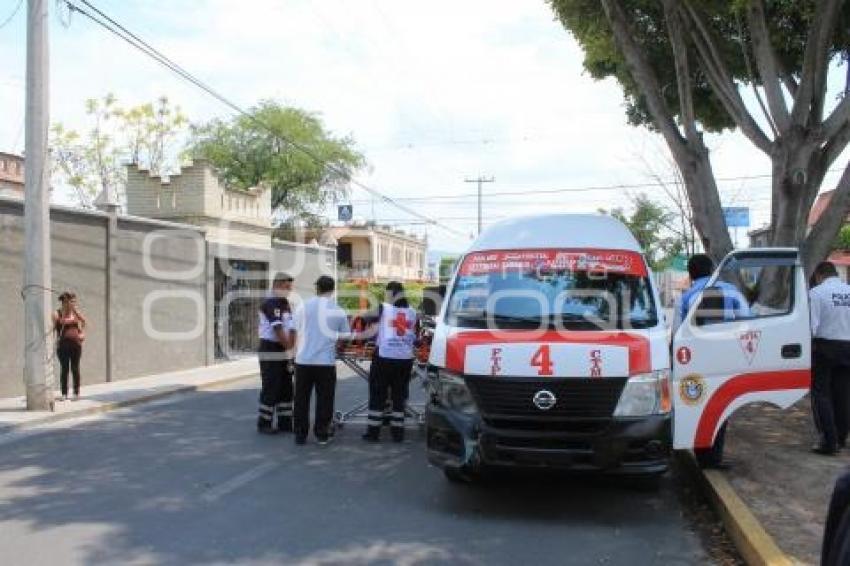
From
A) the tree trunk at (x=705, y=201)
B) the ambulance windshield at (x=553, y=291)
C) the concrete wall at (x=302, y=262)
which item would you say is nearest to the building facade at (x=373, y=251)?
the concrete wall at (x=302, y=262)

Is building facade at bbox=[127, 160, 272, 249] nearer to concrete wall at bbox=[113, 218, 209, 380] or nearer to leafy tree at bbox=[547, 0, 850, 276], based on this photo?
concrete wall at bbox=[113, 218, 209, 380]

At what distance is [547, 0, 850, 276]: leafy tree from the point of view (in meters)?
11.7

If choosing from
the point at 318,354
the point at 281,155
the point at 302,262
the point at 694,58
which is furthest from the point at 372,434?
the point at 281,155

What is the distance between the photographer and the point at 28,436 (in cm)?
1086

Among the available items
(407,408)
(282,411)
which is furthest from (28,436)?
A: (407,408)

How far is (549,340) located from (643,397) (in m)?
0.82

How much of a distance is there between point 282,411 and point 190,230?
33.3 ft

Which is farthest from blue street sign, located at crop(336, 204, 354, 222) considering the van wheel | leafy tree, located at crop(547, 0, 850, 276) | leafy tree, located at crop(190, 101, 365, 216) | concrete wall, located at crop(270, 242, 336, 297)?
the van wheel

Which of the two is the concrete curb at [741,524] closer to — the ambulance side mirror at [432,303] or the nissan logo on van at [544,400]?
the nissan logo on van at [544,400]

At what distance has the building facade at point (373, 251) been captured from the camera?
75062 mm

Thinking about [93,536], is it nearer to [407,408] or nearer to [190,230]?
[407,408]

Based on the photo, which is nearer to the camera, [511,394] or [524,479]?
[511,394]

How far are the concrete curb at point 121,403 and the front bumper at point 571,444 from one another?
23.6ft

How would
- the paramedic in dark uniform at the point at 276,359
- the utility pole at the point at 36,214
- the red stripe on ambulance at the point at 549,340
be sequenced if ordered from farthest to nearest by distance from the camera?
the utility pole at the point at 36,214
the paramedic in dark uniform at the point at 276,359
the red stripe on ambulance at the point at 549,340
